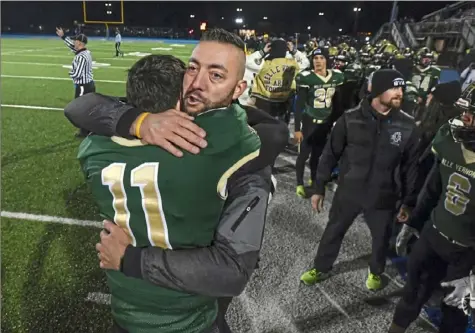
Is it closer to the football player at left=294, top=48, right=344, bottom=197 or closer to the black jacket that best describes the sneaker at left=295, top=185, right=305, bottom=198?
the football player at left=294, top=48, right=344, bottom=197

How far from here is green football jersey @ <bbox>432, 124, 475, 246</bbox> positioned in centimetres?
247

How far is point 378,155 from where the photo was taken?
3273 millimetres

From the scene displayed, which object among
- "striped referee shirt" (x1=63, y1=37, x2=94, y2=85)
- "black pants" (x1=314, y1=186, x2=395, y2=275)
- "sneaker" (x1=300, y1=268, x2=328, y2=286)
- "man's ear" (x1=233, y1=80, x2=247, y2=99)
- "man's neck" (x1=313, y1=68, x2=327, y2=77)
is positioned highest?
"man's ear" (x1=233, y1=80, x2=247, y2=99)

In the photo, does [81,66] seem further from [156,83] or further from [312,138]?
[156,83]

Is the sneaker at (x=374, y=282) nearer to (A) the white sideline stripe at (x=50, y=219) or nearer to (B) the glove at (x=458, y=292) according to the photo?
(B) the glove at (x=458, y=292)

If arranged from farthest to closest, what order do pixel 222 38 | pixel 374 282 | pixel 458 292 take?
pixel 374 282 < pixel 458 292 < pixel 222 38

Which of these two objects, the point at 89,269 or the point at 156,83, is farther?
the point at 89,269

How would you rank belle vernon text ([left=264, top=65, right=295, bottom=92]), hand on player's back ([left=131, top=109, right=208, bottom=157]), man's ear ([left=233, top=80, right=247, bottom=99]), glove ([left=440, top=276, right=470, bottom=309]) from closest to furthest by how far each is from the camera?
hand on player's back ([left=131, top=109, right=208, bottom=157])
man's ear ([left=233, top=80, right=247, bottom=99])
glove ([left=440, top=276, right=470, bottom=309])
belle vernon text ([left=264, top=65, right=295, bottom=92])

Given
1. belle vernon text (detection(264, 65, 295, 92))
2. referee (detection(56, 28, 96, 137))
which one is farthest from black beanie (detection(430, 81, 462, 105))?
referee (detection(56, 28, 96, 137))

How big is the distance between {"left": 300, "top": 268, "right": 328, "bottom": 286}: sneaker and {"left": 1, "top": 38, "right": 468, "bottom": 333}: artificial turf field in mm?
64

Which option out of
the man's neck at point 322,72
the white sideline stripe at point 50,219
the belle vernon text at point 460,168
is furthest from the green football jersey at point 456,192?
the white sideline stripe at point 50,219

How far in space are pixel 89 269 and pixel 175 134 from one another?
9.46 ft

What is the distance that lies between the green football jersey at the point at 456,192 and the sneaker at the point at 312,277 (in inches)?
50.3

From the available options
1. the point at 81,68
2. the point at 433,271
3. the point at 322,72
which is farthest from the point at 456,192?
the point at 81,68
